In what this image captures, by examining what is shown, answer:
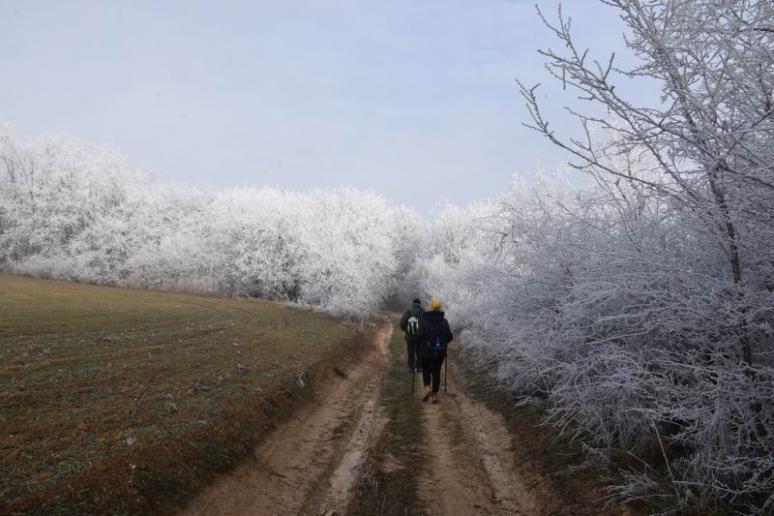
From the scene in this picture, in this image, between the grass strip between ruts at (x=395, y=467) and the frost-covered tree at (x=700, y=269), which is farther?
the grass strip between ruts at (x=395, y=467)

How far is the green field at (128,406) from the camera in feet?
20.7

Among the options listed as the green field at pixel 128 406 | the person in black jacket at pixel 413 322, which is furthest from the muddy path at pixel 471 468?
the green field at pixel 128 406

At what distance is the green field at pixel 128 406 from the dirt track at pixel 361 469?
47cm

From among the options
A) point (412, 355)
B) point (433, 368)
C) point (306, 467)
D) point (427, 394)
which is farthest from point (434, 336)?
point (306, 467)

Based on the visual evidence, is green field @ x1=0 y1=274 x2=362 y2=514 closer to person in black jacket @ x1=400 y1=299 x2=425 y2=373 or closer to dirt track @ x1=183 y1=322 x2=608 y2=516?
dirt track @ x1=183 y1=322 x2=608 y2=516

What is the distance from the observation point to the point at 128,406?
9625 millimetres

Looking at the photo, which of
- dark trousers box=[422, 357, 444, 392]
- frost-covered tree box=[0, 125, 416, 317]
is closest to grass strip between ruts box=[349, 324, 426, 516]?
dark trousers box=[422, 357, 444, 392]

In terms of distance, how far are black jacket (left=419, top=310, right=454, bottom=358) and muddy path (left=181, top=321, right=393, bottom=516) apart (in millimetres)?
1948

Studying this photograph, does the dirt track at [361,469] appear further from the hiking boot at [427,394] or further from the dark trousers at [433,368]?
the dark trousers at [433,368]

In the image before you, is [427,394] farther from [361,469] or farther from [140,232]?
[140,232]

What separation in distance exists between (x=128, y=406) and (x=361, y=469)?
4492 millimetres

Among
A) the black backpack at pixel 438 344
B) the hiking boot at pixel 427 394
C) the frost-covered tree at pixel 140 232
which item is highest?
the frost-covered tree at pixel 140 232

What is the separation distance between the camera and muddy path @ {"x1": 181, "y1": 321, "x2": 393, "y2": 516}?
7.13 metres

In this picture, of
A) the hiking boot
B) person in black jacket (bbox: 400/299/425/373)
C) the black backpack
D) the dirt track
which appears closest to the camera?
the dirt track
